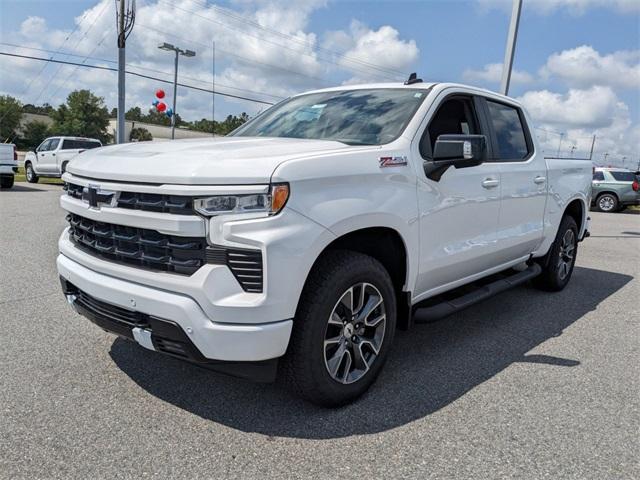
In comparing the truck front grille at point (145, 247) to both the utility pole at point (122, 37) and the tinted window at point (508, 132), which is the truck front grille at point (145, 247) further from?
the utility pole at point (122, 37)

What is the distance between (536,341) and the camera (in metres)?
4.34

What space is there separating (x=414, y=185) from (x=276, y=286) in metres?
1.26

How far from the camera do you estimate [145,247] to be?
2.71 m

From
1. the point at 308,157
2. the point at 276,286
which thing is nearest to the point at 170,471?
the point at 276,286

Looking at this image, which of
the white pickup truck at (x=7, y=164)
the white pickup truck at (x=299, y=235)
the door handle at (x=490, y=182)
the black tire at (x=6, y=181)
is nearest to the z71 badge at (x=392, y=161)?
the white pickup truck at (x=299, y=235)

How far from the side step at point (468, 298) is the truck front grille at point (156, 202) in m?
1.79

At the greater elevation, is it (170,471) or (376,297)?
(376,297)

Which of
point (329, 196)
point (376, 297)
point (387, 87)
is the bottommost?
point (376, 297)

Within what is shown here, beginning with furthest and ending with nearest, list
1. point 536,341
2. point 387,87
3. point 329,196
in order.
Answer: point 536,341 → point 387,87 → point 329,196

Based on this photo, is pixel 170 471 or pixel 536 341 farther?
pixel 536 341

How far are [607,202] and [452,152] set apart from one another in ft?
62.5

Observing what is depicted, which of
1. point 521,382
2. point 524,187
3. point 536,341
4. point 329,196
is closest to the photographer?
point 329,196

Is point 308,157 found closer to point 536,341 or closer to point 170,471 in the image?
point 170,471

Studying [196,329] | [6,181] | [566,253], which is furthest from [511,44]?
[6,181]
